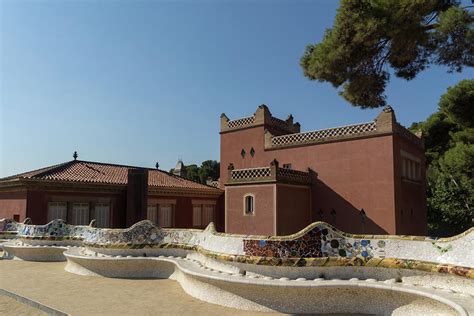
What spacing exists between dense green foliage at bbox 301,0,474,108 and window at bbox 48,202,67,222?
12.6 metres

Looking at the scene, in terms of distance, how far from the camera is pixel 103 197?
19594mm

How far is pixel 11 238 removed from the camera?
55.8ft

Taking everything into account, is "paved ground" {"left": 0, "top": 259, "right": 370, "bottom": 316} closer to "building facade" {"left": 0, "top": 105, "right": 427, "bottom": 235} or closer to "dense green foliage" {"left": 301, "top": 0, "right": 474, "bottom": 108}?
"building facade" {"left": 0, "top": 105, "right": 427, "bottom": 235}

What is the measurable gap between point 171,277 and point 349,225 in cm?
993

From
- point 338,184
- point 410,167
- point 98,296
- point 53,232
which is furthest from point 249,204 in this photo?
point 98,296

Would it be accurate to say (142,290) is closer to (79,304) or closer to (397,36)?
(79,304)

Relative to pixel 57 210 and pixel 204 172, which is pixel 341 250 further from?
pixel 204 172

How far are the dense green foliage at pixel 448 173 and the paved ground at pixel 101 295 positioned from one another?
1675 centimetres

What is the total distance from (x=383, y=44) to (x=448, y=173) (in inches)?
624

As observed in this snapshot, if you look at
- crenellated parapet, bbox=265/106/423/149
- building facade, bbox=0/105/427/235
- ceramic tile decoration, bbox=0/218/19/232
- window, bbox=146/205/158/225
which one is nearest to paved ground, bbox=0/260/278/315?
ceramic tile decoration, bbox=0/218/19/232

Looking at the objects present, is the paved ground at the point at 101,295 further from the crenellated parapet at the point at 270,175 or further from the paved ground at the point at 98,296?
the crenellated parapet at the point at 270,175

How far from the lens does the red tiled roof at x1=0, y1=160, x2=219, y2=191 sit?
18.6 metres

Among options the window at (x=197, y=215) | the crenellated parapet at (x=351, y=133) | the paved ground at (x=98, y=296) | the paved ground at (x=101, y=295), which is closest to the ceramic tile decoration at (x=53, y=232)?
the paved ground at (x=101, y=295)

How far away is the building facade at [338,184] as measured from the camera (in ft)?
55.7
